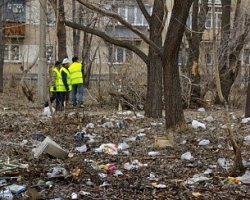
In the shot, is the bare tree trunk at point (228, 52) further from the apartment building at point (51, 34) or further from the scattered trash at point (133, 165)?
the scattered trash at point (133, 165)

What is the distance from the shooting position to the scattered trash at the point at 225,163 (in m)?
7.11

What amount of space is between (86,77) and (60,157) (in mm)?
17466

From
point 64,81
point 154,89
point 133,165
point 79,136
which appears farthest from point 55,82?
point 133,165

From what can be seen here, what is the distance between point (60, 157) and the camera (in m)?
7.86

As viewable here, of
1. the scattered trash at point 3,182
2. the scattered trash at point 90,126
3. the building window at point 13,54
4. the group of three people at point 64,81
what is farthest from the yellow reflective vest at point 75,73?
the building window at point 13,54

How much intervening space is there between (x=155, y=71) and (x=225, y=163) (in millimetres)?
6469

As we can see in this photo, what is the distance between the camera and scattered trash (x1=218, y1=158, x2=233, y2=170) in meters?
7.11

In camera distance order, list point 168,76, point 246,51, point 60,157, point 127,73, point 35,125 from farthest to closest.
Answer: point 246,51 → point 127,73 → point 35,125 → point 168,76 → point 60,157

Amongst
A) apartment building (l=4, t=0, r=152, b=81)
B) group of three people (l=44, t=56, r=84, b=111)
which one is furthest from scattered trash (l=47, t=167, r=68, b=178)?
apartment building (l=4, t=0, r=152, b=81)

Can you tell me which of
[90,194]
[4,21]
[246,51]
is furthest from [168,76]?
[4,21]

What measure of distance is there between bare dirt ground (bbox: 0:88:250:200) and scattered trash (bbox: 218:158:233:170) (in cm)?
2

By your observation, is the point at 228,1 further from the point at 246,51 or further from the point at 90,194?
the point at 90,194

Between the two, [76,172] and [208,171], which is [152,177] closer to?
[208,171]

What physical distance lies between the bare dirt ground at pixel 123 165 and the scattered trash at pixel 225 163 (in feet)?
0.05
